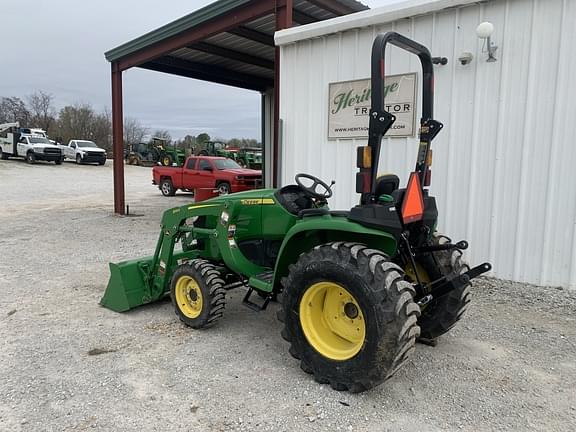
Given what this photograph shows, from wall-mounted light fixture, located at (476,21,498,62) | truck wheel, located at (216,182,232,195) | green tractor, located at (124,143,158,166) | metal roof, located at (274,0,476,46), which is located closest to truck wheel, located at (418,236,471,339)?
wall-mounted light fixture, located at (476,21,498,62)

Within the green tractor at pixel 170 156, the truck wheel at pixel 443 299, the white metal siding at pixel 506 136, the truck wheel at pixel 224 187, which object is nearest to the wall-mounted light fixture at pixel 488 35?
the white metal siding at pixel 506 136

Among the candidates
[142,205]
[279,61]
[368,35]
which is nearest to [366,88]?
[368,35]

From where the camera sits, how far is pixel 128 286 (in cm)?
464

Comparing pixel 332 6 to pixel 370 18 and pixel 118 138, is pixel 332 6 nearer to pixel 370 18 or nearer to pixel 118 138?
pixel 370 18

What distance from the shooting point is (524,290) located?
17.2 feet

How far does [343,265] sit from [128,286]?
2.67 meters

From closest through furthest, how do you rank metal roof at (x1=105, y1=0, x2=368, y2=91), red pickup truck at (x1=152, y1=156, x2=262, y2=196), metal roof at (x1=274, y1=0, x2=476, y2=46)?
1. metal roof at (x1=274, y1=0, x2=476, y2=46)
2. metal roof at (x1=105, y1=0, x2=368, y2=91)
3. red pickup truck at (x1=152, y1=156, x2=262, y2=196)

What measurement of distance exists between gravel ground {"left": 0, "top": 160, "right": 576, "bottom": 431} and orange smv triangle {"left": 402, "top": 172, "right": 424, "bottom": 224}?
118 cm

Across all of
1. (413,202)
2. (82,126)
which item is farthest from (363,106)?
(82,126)

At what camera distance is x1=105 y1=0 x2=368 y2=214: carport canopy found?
8117mm

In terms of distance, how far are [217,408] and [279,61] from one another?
610 cm

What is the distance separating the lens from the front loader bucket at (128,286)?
4.62 meters

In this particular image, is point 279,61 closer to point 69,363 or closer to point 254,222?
point 254,222

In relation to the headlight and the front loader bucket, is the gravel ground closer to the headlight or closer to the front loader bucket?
the front loader bucket
